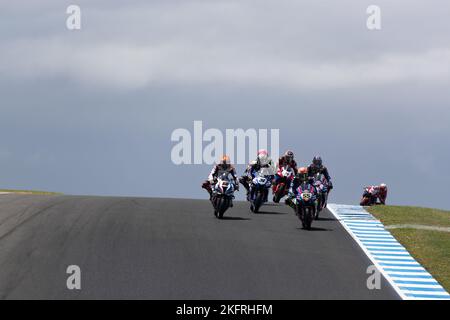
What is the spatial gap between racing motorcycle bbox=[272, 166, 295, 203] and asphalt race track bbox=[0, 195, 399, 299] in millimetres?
2762

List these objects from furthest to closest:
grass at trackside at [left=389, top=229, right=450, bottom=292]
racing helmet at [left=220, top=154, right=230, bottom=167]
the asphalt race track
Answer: racing helmet at [left=220, top=154, right=230, bottom=167], grass at trackside at [left=389, top=229, right=450, bottom=292], the asphalt race track

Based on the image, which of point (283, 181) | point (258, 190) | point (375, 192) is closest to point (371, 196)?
point (375, 192)

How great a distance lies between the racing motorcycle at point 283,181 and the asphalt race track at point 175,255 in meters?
2.76

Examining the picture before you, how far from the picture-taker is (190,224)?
1118 inches

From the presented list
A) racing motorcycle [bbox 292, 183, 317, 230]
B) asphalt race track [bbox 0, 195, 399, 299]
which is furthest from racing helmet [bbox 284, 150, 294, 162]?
racing motorcycle [bbox 292, 183, 317, 230]

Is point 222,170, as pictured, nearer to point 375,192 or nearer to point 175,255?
point 175,255

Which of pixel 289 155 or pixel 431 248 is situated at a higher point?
pixel 289 155

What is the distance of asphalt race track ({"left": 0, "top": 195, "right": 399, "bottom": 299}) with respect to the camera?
1981 centimetres

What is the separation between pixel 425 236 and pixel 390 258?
13.8 ft

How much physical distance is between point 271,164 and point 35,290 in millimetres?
15454

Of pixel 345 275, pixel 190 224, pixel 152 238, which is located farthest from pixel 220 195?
pixel 345 275

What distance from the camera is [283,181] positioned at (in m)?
34.8

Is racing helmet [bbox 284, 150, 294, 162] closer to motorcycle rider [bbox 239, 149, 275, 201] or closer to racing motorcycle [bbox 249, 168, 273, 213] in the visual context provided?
motorcycle rider [bbox 239, 149, 275, 201]

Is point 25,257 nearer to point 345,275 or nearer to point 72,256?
point 72,256
